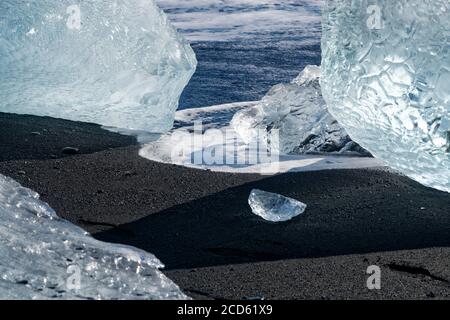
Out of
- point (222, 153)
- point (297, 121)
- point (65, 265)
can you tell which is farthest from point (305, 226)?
point (297, 121)

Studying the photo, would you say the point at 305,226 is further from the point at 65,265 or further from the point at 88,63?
the point at 88,63

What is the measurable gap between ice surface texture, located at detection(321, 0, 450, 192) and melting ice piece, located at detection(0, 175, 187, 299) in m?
1.33

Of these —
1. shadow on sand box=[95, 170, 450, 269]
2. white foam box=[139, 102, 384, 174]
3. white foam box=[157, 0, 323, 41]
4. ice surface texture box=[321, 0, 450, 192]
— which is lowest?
white foam box=[139, 102, 384, 174]

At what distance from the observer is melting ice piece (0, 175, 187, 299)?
3.08 metres

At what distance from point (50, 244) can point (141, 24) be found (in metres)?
2.47

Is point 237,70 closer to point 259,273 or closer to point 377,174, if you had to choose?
point 377,174

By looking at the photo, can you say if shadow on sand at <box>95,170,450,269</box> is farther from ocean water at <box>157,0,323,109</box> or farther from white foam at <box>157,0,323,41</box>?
white foam at <box>157,0,323,41</box>

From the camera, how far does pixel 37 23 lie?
18.2 feet

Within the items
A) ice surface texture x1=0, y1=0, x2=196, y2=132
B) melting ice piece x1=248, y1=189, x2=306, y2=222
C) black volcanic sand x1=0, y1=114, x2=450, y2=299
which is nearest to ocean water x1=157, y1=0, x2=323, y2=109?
ice surface texture x1=0, y1=0, x2=196, y2=132

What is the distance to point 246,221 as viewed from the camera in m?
3.89

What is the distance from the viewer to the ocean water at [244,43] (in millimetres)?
6500

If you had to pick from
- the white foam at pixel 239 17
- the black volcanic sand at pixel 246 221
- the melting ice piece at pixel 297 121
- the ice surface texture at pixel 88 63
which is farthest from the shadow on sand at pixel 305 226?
the white foam at pixel 239 17

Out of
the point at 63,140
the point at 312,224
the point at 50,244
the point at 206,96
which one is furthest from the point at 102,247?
the point at 206,96

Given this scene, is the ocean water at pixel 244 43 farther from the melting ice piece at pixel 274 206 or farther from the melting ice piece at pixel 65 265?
the melting ice piece at pixel 65 265
